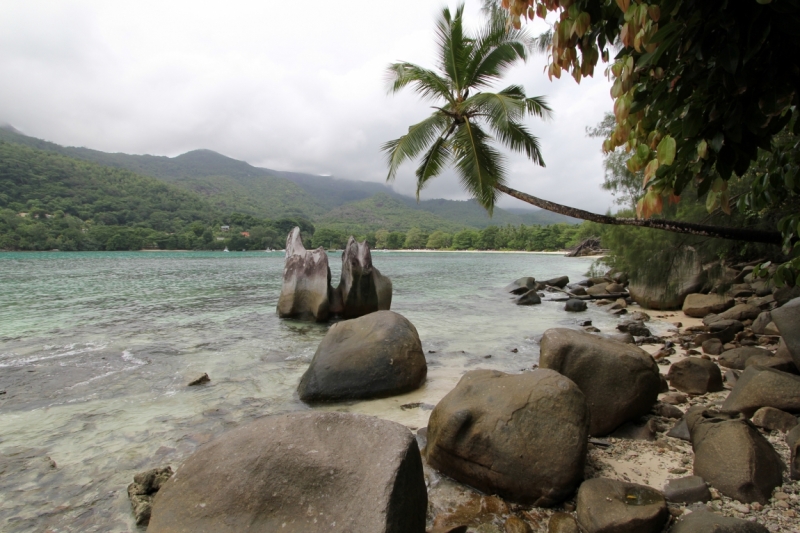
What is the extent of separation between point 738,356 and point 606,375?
418 centimetres

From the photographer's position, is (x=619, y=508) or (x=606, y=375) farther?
(x=606, y=375)

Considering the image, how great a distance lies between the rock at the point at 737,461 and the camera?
3199 millimetres

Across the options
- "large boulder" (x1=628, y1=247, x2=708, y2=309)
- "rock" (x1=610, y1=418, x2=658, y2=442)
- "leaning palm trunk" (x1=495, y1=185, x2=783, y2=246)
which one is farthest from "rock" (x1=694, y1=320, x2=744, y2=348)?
"rock" (x1=610, y1=418, x2=658, y2=442)

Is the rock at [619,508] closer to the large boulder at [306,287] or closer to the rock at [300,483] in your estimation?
the rock at [300,483]

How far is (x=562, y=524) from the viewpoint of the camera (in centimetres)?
312

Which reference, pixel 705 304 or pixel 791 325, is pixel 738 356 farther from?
pixel 705 304

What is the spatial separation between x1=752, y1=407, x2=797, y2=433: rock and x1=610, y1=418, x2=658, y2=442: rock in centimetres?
97

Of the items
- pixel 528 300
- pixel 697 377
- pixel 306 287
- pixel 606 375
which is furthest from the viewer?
pixel 528 300

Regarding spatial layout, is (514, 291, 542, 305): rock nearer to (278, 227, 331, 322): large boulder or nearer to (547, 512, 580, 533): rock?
(278, 227, 331, 322): large boulder

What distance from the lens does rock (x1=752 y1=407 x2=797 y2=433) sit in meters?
4.18

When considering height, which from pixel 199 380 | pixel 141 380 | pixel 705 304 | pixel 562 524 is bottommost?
pixel 141 380

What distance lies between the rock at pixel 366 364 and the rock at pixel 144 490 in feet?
8.43

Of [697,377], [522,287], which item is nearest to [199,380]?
[697,377]

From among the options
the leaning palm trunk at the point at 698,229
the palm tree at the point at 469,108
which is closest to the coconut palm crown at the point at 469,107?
the palm tree at the point at 469,108
